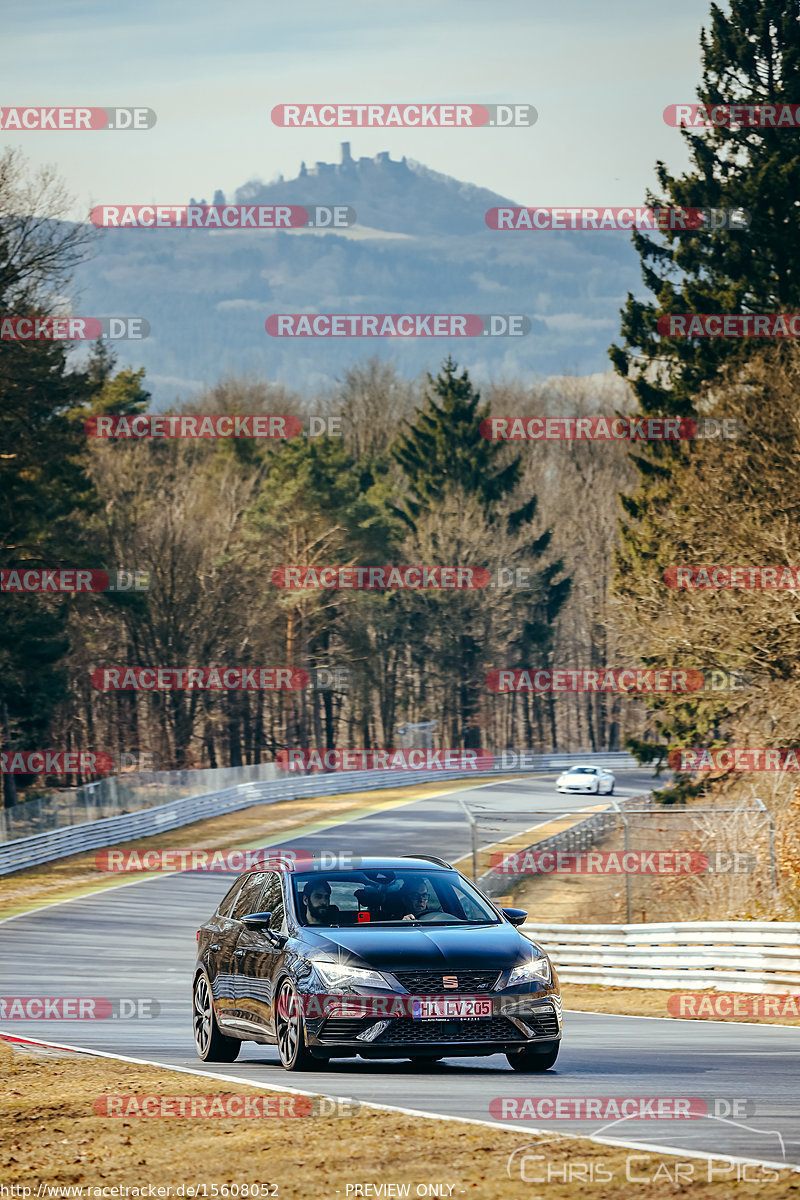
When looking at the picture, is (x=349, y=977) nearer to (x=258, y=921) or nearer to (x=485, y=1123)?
(x=258, y=921)

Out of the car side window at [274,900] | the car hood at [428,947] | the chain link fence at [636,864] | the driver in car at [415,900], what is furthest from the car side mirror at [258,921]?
the chain link fence at [636,864]

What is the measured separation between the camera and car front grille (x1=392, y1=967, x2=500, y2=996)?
10.1 meters

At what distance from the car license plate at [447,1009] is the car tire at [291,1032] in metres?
0.79

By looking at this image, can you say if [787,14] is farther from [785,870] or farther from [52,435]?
[785,870]

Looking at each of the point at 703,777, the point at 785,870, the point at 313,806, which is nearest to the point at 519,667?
the point at 313,806

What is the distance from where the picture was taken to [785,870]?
2691cm

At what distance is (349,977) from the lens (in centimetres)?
1016

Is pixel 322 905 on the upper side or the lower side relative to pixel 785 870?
upper

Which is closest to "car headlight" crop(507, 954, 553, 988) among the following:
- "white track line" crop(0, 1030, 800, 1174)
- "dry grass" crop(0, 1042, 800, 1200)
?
"dry grass" crop(0, 1042, 800, 1200)

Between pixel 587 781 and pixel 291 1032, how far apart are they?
174ft

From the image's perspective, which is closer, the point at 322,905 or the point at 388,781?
the point at 322,905

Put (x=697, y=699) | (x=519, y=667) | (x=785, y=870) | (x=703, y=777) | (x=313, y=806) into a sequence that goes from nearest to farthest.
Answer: (x=785, y=870)
(x=697, y=699)
(x=703, y=777)
(x=313, y=806)
(x=519, y=667)

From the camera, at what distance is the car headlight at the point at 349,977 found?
1010 cm

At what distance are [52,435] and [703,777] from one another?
21.0 meters
